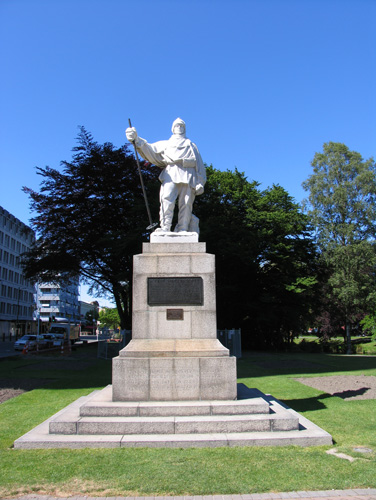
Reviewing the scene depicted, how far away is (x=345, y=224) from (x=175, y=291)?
101ft

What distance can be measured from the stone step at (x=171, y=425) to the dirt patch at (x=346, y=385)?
4.66 m

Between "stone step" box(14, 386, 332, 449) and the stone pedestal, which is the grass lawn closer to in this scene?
"stone step" box(14, 386, 332, 449)

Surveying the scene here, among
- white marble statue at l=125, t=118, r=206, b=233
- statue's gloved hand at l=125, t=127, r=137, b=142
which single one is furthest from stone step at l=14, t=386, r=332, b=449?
statue's gloved hand at l=125, t=127, r=137, b=142

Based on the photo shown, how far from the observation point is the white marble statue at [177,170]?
888cm

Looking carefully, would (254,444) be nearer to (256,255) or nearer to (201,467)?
(201,467)

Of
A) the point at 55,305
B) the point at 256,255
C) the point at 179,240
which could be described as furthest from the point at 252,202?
the point at 55,305

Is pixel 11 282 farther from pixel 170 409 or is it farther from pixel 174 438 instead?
pixel 174 438

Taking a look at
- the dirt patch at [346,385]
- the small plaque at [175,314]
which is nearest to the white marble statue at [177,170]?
the small plaque at [175,314]

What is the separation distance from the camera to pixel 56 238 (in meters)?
32.8

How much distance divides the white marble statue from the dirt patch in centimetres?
617

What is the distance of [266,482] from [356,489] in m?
0.96

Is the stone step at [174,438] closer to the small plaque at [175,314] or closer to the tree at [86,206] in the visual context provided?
the small plaque at [175,314]

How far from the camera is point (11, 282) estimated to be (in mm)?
75375

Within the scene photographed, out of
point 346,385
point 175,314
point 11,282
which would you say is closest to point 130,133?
point 175,314
